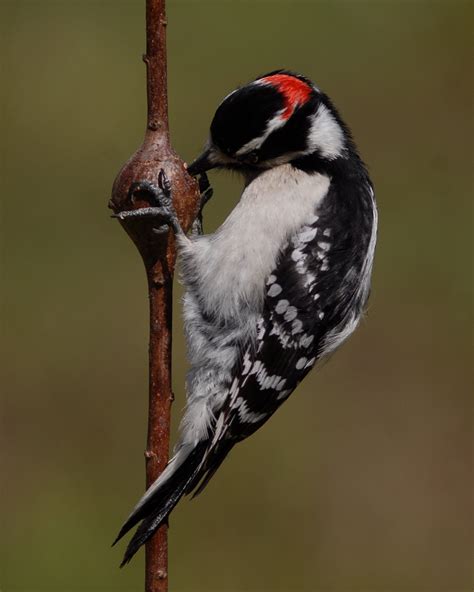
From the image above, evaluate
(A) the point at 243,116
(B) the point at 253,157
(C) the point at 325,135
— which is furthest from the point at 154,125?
(C) the point at 325,135

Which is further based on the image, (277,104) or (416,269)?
(416,269)

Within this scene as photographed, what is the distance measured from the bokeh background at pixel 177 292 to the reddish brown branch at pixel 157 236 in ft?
8.71

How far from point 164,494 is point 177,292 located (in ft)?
4.98

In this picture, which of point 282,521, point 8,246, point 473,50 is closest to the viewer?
point 282,521

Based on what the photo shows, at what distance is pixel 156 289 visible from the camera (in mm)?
2768

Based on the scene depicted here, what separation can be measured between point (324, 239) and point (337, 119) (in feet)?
1.68

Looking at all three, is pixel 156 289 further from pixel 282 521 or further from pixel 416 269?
pixel 416 269

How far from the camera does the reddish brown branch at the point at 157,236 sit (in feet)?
8.53

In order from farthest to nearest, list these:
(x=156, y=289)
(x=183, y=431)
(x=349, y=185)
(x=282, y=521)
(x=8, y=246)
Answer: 1. (x=8, y=246)
2. (x=282, y=521)
3. (x=349, y=185)
4. (x=183, y=431)
5. (x=156, y=289)

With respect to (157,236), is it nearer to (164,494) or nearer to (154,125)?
(154,125)

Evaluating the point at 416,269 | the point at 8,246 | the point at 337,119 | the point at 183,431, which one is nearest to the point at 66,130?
the point at 8,246

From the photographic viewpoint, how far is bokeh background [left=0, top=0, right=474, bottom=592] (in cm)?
566

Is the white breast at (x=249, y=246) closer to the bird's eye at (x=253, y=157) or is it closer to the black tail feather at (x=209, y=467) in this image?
the bird's eye at (x=253, y=157)

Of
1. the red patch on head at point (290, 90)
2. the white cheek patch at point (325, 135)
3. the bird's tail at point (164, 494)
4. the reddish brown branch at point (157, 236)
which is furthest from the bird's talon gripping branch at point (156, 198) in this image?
the white cheek patch at point (325, 135)
